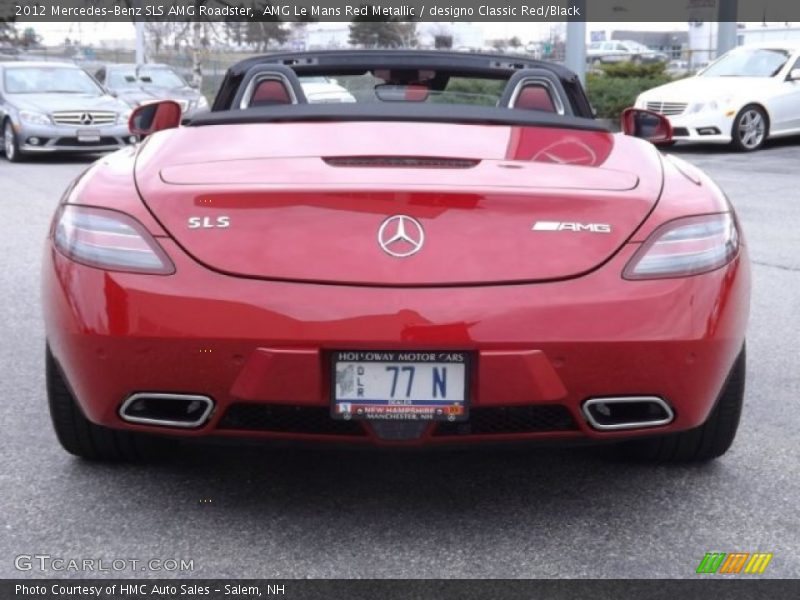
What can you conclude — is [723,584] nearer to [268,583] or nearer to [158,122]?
[268,583]

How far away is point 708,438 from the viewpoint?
11.6 ft

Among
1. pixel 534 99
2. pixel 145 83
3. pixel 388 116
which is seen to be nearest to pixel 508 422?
pixel 388 116

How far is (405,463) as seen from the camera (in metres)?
3.70

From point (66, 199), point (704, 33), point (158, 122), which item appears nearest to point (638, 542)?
point (66, 199)

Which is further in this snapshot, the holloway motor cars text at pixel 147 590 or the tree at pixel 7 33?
the tree at pixel 7 33

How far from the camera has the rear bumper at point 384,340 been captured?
282cm

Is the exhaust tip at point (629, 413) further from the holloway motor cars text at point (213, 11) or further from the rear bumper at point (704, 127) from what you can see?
the holloway motor cars text at point (213, 11)

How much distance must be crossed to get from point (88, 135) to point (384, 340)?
47.7ft

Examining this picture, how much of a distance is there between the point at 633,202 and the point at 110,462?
1733 mm

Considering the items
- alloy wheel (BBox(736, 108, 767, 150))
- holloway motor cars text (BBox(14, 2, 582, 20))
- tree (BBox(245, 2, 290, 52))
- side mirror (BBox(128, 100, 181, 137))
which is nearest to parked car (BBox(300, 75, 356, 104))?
side mirror (BBox(128, 100, 181, 137))

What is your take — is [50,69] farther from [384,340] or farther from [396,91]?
[384,340]

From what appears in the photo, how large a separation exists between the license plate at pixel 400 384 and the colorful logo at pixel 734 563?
704 millimetres

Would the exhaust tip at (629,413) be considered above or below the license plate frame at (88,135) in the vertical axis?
above
